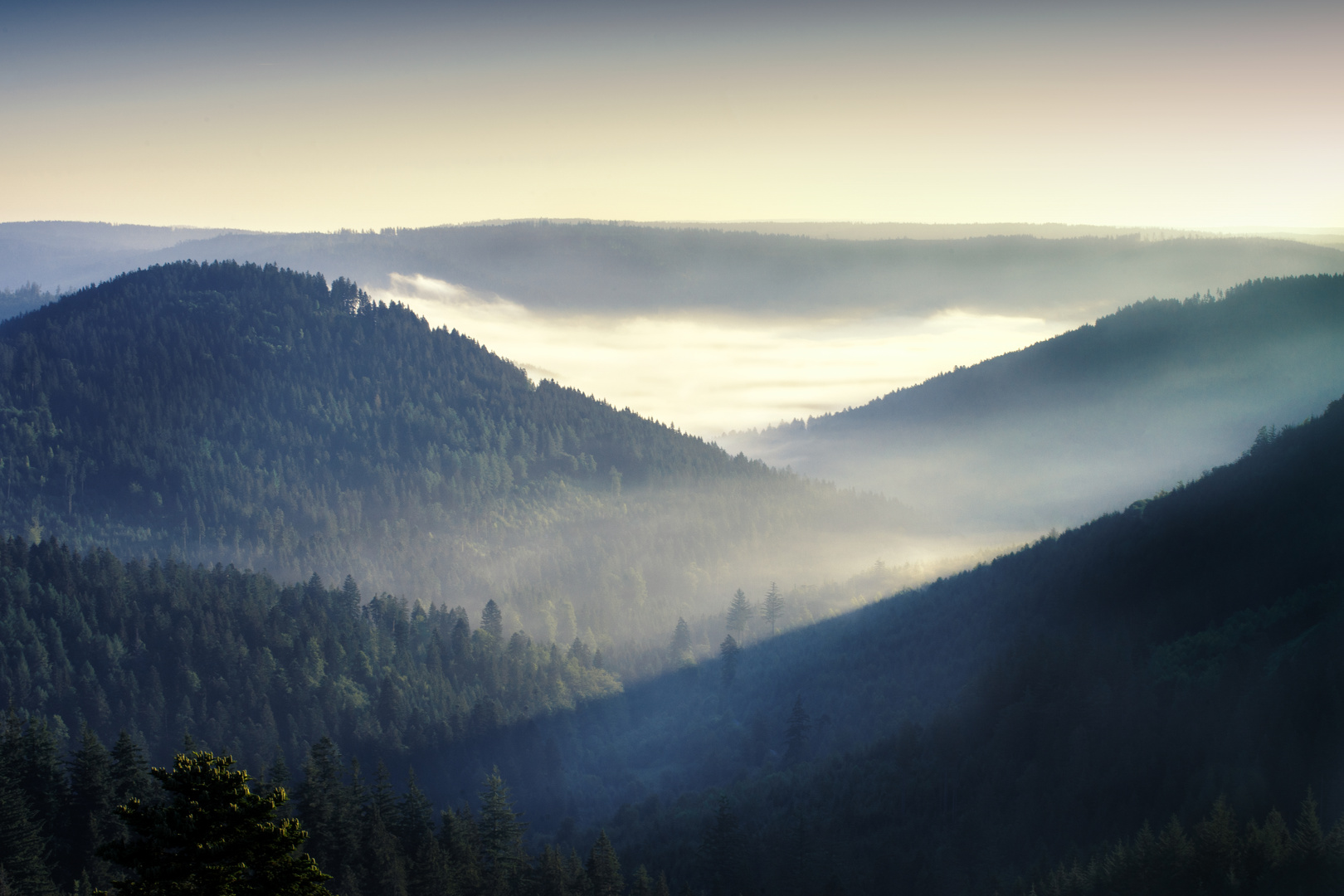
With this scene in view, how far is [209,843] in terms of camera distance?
27.3m

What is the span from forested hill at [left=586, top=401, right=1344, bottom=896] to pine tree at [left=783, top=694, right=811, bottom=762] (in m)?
0.80

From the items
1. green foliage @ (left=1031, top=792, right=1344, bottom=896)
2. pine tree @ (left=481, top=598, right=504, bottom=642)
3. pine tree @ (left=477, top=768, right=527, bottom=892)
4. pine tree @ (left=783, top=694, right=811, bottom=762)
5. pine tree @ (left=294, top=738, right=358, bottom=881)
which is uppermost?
pine tree @ (left=294, top=738, right=358, bottom=881)

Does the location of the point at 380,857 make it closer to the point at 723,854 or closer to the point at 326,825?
the point at 326,825

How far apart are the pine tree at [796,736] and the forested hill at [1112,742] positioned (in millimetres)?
798

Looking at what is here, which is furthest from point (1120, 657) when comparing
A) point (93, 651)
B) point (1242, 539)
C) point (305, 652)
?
point (93, 651)

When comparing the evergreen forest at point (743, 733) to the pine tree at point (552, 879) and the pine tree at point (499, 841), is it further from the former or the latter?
the pine tree at point (499, 841)

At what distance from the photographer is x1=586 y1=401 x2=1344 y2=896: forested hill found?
77000mm

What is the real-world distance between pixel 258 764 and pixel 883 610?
108 meters

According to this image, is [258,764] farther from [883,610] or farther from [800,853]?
[883,610]

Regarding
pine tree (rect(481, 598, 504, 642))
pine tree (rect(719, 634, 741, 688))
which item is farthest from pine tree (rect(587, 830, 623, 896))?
pine tree (rect(481, 598, 504, 642))

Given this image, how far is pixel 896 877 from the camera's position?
94.6 meters

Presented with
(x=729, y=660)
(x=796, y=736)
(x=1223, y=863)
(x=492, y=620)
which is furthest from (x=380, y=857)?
(x=729, y=660)

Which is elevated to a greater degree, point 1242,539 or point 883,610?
point 1242,539

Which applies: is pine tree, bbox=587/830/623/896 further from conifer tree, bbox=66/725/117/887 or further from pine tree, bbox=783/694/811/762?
pine tree, bbox=783/694/811/762
